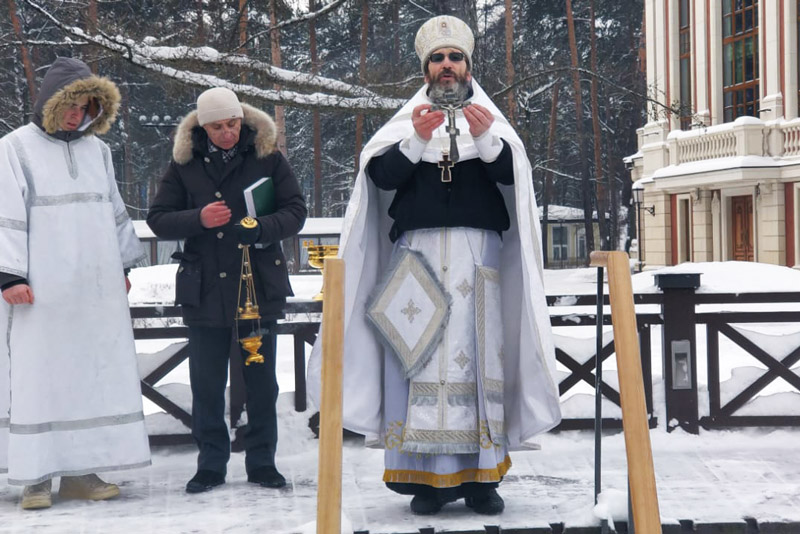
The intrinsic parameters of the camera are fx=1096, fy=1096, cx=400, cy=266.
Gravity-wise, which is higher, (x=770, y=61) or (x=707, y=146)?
(x=770, y=61)

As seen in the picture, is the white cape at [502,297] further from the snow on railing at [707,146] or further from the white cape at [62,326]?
the snow on railing at [707,146]

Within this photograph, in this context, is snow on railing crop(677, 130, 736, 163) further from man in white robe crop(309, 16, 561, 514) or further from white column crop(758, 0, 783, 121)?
man in white robe crop(309, 16, 561, 514)

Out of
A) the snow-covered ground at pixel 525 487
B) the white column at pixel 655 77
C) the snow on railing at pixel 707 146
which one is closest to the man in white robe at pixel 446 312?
the snow-covered ground at pixel 525 487

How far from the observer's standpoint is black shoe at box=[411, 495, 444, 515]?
15.8 ft

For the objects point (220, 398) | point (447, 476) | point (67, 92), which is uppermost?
point (67, 92)

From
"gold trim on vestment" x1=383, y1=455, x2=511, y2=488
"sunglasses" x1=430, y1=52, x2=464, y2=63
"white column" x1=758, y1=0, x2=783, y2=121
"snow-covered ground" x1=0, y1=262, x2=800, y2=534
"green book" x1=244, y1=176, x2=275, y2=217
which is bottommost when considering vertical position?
"snow-covered ground" x1=0, y1=262, x2=800, y2=534

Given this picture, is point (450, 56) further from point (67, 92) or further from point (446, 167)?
point (67, 92)

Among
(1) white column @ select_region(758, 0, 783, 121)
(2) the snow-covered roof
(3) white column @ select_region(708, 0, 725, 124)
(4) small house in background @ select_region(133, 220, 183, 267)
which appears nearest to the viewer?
(1) white column @ select_region(758, 0, 783, 121)

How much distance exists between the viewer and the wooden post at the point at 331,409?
3047mm

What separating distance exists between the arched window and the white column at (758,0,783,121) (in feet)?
2.21

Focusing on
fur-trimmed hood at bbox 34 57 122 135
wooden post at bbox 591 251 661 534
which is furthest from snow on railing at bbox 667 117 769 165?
wooden post at bbox 591 251 661 534

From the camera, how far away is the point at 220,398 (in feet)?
17.9

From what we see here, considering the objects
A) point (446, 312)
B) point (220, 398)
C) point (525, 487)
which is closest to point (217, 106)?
point (220, 398)

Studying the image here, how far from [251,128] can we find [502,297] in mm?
1565
